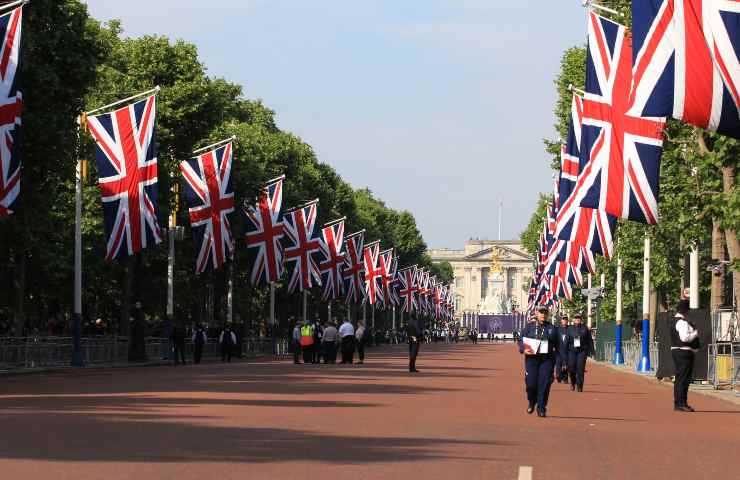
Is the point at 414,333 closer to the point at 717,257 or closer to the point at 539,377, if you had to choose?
the point at 717,257

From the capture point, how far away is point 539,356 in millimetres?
24641

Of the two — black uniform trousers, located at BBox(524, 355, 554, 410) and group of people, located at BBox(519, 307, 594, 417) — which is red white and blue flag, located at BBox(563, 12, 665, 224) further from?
black uniform trousers, located at BBox(524, 355, 554, 410)

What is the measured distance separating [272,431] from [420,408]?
6571mm

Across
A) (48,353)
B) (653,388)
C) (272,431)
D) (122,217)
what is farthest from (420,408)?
(48,353)

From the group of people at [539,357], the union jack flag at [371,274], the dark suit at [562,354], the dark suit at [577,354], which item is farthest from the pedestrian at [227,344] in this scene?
the group of people at [539,357]


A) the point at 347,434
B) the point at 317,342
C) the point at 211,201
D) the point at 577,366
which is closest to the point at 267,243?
the point at 317,342

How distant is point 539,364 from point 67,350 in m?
29.5

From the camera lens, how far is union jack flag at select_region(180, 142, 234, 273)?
50562mm

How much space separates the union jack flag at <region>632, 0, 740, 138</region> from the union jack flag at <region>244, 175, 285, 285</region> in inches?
1523

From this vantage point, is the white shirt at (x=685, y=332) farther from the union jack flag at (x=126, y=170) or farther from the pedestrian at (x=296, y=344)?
the pedestrian at (x=296, y=344)

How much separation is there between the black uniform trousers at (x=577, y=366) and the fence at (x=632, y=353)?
41.4ft

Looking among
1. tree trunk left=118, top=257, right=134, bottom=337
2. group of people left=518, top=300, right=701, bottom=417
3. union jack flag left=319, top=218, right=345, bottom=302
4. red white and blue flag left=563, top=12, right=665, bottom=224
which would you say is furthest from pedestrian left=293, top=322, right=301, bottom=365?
group of people left=518, top=300, right=701, bottom=417

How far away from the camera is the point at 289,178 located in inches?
3492

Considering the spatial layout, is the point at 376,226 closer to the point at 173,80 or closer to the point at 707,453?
the point at 173,80
